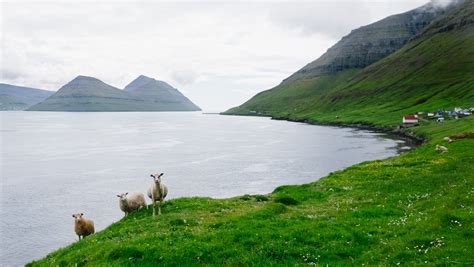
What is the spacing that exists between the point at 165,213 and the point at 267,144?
113865 mm

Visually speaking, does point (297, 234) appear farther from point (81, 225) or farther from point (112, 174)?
point (112, 174)

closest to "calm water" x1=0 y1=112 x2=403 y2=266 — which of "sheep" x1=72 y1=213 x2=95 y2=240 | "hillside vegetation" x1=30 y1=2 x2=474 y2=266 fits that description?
"sheep" x1=72 y1=213 x2=95 y2=240

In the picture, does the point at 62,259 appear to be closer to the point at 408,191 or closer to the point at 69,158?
the point at 408,191

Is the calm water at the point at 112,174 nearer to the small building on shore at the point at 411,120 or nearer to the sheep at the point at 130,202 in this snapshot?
the sheep at the point at 130,202

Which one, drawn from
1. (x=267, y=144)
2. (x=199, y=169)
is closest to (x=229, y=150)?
(x=267, y=144)

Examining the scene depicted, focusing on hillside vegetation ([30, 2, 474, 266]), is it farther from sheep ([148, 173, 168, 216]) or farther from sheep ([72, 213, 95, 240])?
sheep ([72, 213, 95, 240])

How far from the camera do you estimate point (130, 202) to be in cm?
3195

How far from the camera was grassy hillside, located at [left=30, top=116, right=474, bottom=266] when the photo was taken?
17891 mm

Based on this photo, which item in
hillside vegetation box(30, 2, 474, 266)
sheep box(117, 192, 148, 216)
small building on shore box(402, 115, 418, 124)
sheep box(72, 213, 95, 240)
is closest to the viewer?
hillside vegetation box(30, 2, 474, 266)

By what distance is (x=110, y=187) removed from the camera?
7162cm

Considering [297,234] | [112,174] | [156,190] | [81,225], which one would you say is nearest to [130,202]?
[156,190]

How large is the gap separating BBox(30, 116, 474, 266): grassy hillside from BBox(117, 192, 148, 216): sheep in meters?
1.73

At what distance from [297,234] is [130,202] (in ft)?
52.3

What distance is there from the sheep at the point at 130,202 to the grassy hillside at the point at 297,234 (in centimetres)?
173
